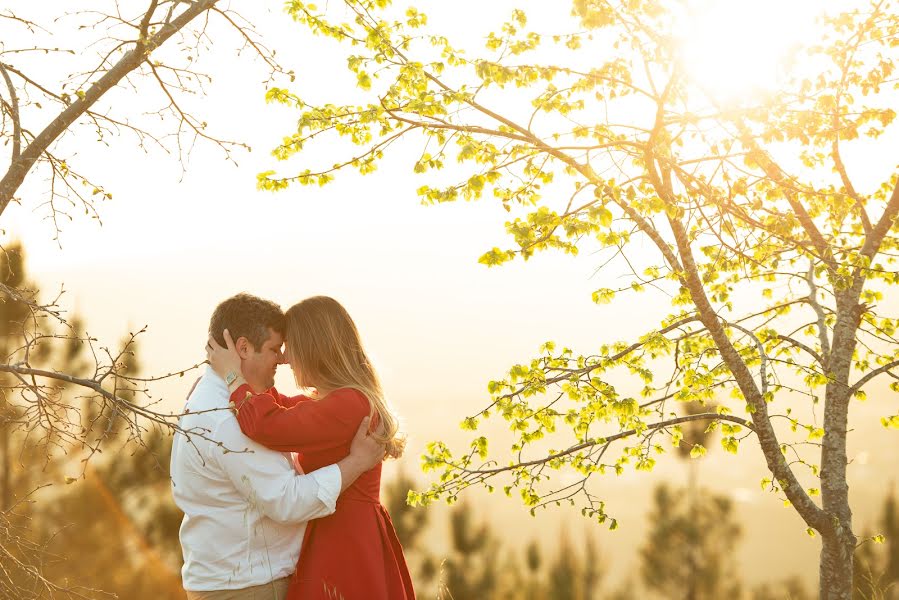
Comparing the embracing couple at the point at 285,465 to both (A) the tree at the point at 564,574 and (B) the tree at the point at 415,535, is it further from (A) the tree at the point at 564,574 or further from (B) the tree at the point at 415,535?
(A) the tree at the point at 564,574

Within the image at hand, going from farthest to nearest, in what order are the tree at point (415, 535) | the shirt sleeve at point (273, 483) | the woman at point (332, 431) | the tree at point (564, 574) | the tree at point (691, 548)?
the tree at point (691, 548)
the tree at point (564, 574)
the tree at point (415, 535)
the woman at point (332, 431)
the shirt sleeve at point (273, 483)

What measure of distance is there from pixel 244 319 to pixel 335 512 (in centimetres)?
86

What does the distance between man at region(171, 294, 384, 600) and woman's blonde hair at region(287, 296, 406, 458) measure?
13cm

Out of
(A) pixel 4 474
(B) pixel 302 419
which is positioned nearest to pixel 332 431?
(B) pixel 302 419

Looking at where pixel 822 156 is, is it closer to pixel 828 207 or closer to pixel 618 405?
pixel 828 207

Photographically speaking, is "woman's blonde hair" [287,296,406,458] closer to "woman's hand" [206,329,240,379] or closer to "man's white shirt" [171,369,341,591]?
"woman's hand" [206,329,240,379]

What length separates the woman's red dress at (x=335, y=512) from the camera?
3289 millimetres

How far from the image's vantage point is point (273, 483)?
3.22 metres

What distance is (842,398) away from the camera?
771 centimetres

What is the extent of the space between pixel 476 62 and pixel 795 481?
13.8 ft

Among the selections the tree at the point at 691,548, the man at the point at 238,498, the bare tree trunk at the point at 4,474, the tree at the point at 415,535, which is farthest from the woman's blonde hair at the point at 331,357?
the tree at the point at 691,548

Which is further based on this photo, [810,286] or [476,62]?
[810,286]

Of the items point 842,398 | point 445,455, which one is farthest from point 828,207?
point 445,455

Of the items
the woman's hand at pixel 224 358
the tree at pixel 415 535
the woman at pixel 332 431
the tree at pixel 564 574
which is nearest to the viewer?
the woman at pixel 332 431
